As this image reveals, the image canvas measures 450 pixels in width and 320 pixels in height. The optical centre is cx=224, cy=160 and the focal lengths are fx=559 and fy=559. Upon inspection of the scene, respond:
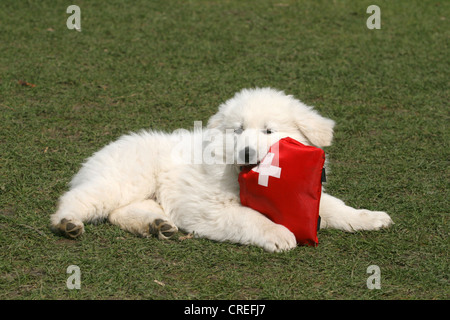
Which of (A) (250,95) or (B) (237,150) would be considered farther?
(A) (250,95)

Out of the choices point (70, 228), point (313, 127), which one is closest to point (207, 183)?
point (313, 127)

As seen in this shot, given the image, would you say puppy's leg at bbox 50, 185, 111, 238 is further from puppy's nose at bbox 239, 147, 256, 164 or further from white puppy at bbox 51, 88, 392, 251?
puppy's nose at bbox 239, 147, 256, 164

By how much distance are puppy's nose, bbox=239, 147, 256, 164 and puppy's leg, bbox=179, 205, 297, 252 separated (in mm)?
394

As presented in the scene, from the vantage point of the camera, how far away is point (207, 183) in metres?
4.14

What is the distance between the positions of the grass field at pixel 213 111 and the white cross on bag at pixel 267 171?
487mm

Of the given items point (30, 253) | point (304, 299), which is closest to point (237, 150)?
point (304, 299)

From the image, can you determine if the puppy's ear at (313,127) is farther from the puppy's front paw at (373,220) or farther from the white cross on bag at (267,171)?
the puppy's front paw at (373,220)

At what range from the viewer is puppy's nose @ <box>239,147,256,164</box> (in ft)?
12.3

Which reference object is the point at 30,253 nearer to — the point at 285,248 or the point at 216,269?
the point at 216,269

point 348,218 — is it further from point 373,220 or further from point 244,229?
point 244,229

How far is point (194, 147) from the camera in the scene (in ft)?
14.7

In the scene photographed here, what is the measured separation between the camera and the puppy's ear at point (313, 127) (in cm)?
401

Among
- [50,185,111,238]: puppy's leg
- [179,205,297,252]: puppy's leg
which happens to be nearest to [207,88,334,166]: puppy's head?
[179,205,297,252]: puppy's leg
